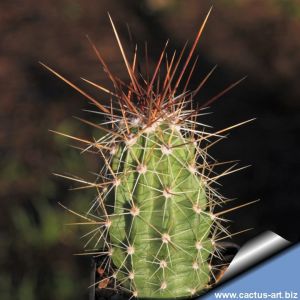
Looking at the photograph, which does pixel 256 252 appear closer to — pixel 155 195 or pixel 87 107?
pixel 155 195

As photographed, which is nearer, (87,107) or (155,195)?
(155,195)

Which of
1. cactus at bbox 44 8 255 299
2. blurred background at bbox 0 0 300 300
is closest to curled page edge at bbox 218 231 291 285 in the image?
cactus at bbox 44 8 255 299

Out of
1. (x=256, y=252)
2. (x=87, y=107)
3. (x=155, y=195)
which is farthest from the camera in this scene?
(x=87, y=107)

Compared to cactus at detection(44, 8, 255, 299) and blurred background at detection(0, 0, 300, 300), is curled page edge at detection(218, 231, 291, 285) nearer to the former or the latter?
cactus at detection(44, 8, 255, 299)

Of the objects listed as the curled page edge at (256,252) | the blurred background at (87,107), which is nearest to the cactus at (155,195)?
the curled page edge at (256,252)

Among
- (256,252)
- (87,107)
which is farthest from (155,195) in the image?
(87,107)

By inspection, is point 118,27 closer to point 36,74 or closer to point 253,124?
point 36,74
